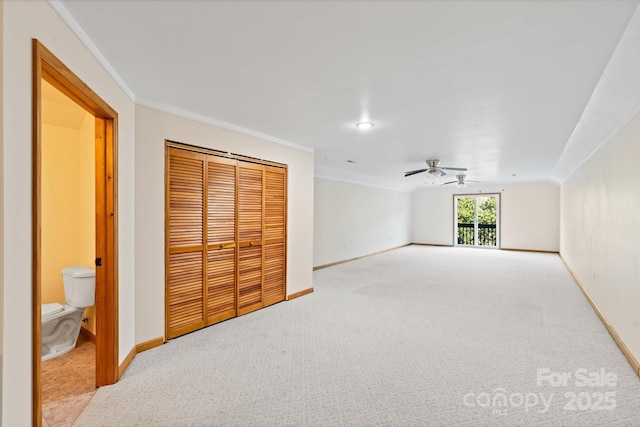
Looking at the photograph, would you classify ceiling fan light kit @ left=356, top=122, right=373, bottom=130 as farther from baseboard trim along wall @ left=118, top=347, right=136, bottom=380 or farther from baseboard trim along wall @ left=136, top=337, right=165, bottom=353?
baseboard trim along wall @ left=118, top=347, right=136, bottom=380

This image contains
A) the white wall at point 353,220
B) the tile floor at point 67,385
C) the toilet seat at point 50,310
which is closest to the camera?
the tile floor at point 67,385

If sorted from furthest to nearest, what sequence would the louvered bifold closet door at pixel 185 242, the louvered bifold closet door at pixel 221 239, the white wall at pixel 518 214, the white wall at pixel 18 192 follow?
1. the white wall at pixel 518 214
2. the louvered bifold closet door at pixel 221 239
3. the louvered bifold closet door at pixel 185 242
4. the white wall at pixel 18 192

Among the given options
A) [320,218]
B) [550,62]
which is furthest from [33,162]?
[320,218]

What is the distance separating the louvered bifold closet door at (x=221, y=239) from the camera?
3.40 metres

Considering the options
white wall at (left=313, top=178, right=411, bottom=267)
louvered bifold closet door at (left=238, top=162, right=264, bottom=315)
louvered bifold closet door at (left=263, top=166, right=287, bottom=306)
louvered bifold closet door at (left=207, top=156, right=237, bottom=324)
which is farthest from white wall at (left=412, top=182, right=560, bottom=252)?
louvered bifold closet door at (left=207, top=156, right=237, bottom=324)

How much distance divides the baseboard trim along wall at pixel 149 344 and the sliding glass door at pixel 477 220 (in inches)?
412

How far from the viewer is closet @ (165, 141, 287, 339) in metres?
3.09

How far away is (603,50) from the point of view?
1.88 m

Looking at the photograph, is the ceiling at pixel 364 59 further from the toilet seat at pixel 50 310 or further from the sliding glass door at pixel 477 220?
the sliding glass door at pixel 477 220

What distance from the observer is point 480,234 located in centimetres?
1080

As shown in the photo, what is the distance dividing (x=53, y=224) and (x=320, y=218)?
4730mm

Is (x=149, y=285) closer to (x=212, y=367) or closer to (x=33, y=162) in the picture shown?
(x=212, y=367)

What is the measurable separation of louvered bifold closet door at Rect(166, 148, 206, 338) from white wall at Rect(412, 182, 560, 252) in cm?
990

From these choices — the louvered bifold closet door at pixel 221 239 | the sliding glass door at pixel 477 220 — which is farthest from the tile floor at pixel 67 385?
the sliding glass door at pixel 477 220
